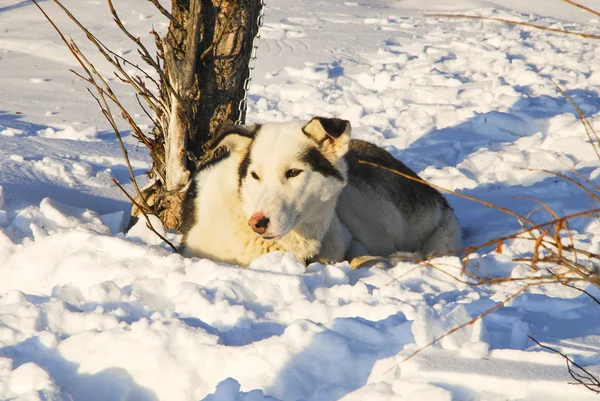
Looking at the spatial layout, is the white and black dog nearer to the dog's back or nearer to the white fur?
the white fur

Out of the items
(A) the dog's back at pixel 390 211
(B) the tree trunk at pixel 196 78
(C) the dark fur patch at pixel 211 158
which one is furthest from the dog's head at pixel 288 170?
(A) the dog's back at pixel 390 211

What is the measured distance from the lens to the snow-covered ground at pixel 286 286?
268cm

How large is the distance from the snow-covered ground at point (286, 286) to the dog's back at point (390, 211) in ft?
1.17

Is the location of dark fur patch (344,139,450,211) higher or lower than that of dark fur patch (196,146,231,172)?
lower

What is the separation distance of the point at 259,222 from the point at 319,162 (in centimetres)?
68

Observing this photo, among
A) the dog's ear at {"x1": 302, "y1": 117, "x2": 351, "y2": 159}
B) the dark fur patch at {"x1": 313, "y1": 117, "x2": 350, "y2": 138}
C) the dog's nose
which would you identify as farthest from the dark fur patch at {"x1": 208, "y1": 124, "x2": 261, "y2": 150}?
the dog's nose

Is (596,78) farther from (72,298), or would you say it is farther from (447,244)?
(72,298)

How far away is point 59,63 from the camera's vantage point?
9961mm

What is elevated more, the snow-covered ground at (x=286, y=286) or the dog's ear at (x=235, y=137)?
the dog's ear at (x=235, y=137)

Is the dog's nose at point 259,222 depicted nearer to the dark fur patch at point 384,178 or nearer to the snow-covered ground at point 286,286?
the snow-covered ground at point 286,286

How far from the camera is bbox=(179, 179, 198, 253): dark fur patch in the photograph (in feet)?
14.9

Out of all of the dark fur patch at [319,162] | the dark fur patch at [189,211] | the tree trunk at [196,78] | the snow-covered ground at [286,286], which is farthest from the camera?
the tree trunk at [196,78]

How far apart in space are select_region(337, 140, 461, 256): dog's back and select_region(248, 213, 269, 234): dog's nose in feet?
5.06

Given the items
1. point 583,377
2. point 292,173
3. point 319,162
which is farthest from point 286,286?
point 583,377
